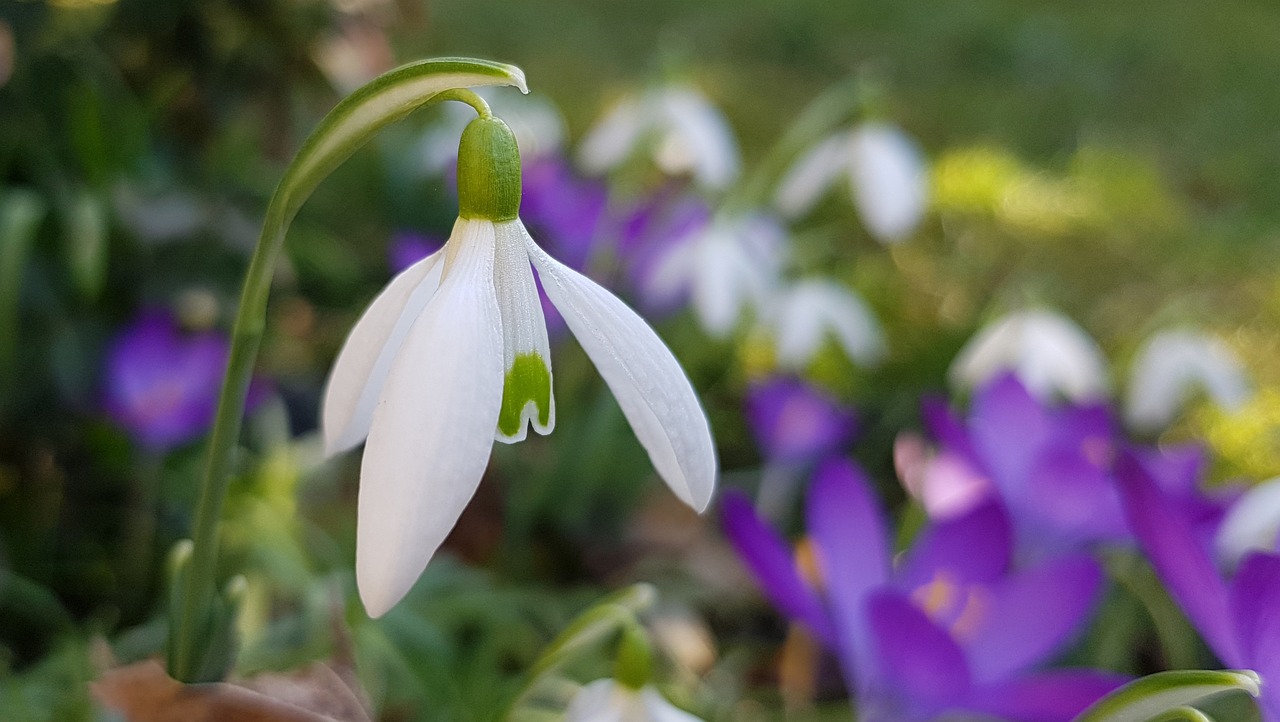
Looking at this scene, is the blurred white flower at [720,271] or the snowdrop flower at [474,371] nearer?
the snowdrop flower at [474,371]

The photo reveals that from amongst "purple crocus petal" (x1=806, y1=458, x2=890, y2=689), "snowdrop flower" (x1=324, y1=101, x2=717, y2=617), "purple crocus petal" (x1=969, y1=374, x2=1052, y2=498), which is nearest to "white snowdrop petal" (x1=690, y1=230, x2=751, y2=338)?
"purple crocus petal" (x1=969, y1=374, x2=1052, y2=498)

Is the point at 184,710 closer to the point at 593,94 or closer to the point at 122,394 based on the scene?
the point at 122,394

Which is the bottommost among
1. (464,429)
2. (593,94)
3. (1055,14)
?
(464,429)

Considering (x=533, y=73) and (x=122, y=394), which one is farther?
(x=533, y=73)

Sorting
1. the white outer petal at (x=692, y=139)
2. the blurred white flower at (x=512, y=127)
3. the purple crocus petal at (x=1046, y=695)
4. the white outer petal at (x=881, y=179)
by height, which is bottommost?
the purple crocus petal at (x=1046, y=695)

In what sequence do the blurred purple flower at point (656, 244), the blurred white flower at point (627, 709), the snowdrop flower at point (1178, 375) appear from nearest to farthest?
the blurred white flower at point (627, 709) → the snowdrop flower at point (1178, 375) → the blurred purple flower at point (656, 244)

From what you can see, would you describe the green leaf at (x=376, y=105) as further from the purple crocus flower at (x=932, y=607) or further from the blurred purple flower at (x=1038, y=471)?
the blurred purple flower at (x=1038, y=471)

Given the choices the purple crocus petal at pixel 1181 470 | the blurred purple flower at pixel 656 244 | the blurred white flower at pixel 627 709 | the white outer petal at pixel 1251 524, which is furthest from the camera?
the blurred purple flower at pixel 656 244

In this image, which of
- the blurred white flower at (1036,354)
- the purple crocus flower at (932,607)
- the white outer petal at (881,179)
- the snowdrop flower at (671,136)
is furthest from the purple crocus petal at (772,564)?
the snowdrop flower at (671,136)

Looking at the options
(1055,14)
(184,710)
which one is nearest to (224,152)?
(184,710)
